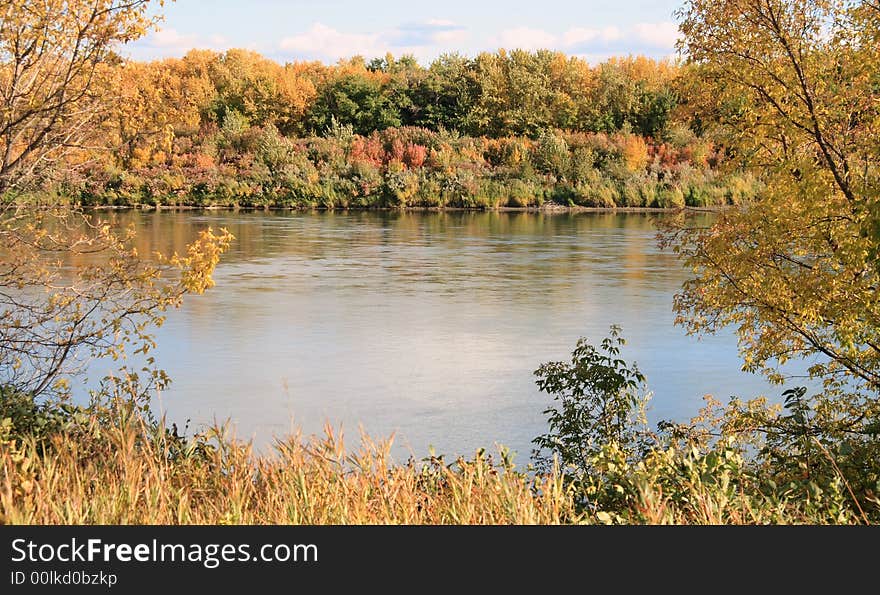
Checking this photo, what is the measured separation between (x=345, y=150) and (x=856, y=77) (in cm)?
4327

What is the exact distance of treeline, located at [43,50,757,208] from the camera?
153ft

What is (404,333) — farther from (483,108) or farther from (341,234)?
(483,108)

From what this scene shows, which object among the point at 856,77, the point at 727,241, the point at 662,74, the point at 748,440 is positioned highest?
the point at 662,74

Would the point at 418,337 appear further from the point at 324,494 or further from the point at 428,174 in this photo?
the point at 428,174

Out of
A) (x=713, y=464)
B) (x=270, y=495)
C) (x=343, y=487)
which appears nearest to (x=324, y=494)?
(x=343, y=487)

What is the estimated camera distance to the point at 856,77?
9.97 m

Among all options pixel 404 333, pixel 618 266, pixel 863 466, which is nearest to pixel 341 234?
pixel 618 266

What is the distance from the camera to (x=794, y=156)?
30.6 feet

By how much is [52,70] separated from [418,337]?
27.1ft

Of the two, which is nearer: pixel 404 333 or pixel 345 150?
pixel 404 333

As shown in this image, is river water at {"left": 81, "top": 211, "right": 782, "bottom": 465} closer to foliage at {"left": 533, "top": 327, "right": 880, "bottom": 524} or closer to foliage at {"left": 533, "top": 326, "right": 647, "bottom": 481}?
foliage at {"left": 533, "top": 326, "right": 647, "bottom": 481}

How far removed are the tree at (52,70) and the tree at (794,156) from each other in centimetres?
541

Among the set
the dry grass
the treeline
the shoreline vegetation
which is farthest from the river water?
the treeline

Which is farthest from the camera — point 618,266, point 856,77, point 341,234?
point 341,234
